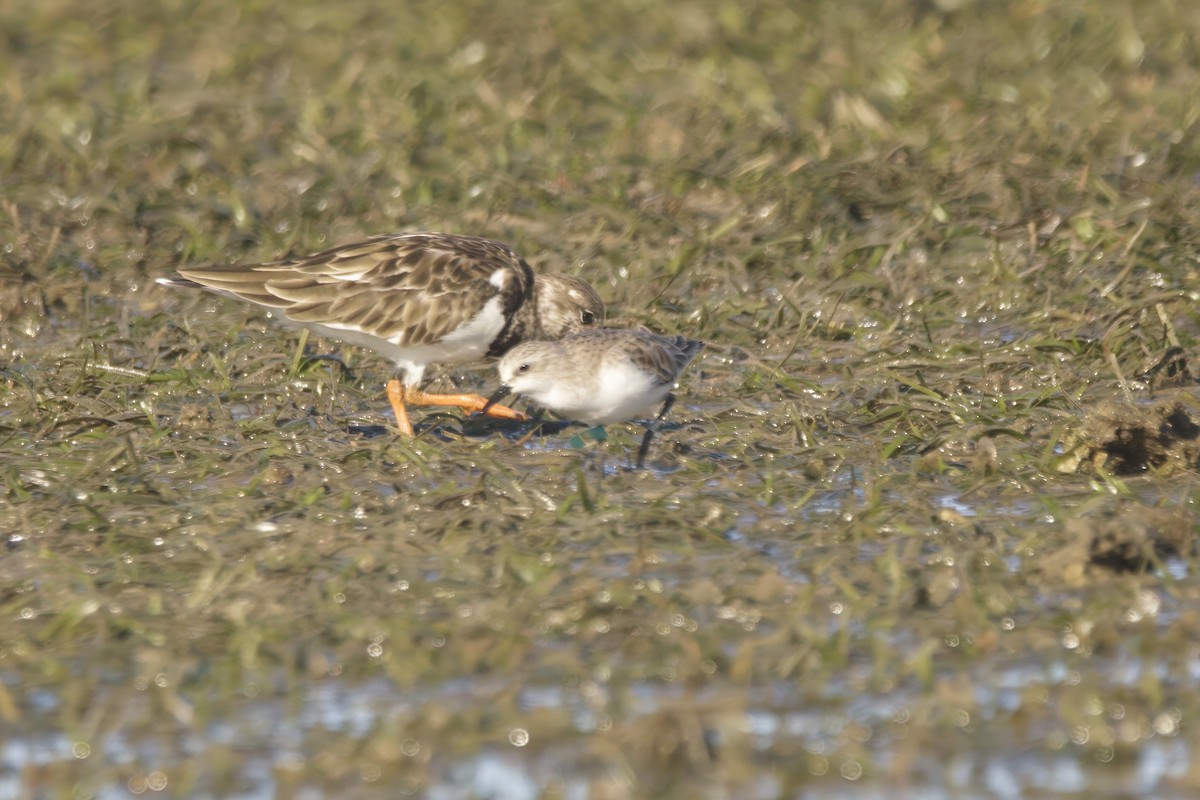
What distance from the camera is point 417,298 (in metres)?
9.30

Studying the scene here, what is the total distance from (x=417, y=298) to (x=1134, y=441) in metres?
3.70

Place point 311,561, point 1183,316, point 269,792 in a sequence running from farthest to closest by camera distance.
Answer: point 1183,316 < point 311,561 < point 269,792

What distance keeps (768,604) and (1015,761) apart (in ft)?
4.80

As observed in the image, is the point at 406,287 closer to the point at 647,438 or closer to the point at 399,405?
the point at 399,405

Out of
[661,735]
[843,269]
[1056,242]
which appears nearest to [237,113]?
[843,269]

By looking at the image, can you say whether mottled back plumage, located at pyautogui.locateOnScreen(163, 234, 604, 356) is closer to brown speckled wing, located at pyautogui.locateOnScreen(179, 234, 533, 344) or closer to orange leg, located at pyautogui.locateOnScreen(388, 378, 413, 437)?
brown speckled wing, located at pyautogui.locateOnScreen(179, 234, 533, 344)

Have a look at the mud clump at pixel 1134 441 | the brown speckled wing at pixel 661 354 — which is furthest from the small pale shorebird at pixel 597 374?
the mud clump at pixel 1134 441

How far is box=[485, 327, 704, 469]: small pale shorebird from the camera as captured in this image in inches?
331

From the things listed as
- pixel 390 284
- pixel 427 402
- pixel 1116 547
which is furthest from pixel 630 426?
pixel 1116 547

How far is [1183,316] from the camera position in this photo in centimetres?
1011

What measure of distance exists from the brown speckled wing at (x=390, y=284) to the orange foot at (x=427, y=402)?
1.07ft

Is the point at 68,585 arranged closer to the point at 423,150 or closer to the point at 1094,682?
the point at 1094,682

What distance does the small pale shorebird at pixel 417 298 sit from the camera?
9344 millimetres

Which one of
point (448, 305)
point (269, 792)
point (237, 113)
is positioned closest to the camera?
point (269, 792)
